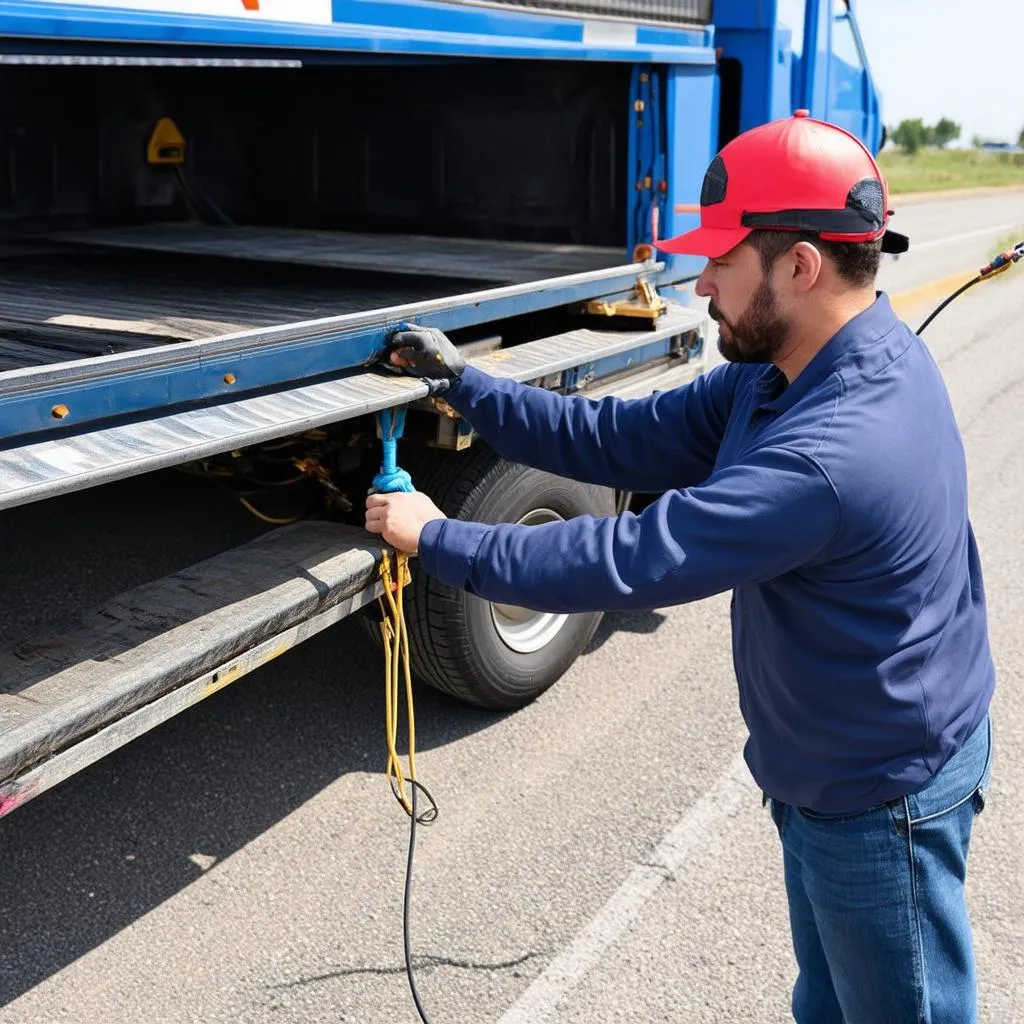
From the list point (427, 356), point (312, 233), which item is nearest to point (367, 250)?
point (312, 233)

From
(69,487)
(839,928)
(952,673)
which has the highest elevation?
(69,487)

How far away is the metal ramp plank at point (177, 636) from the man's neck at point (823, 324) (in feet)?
4.93

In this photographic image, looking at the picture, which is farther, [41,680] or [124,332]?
[124,332]

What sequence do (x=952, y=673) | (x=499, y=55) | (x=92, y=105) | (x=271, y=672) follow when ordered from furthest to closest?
(x=92, y=105), (x=271, y=672), (x=499, y=55), (x=952, y=673)

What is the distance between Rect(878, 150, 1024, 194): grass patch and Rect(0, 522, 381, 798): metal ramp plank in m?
28.2

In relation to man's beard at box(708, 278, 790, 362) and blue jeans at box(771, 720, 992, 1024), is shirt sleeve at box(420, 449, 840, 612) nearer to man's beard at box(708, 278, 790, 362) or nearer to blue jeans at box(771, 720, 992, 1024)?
man's beard at box(708, 278, 790, 362)

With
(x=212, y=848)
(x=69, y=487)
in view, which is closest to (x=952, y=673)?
(x=69, y=487)

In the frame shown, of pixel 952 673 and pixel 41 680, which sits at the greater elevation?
pixel 952 673

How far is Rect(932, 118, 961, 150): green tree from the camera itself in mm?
79062

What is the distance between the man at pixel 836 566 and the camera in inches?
81.3

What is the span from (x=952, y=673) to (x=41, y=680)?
1873 millimetres

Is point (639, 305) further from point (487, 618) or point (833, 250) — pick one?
Answer: point (833, 250)

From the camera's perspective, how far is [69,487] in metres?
2.50

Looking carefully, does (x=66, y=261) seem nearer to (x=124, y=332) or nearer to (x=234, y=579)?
(x=124, y=332)
